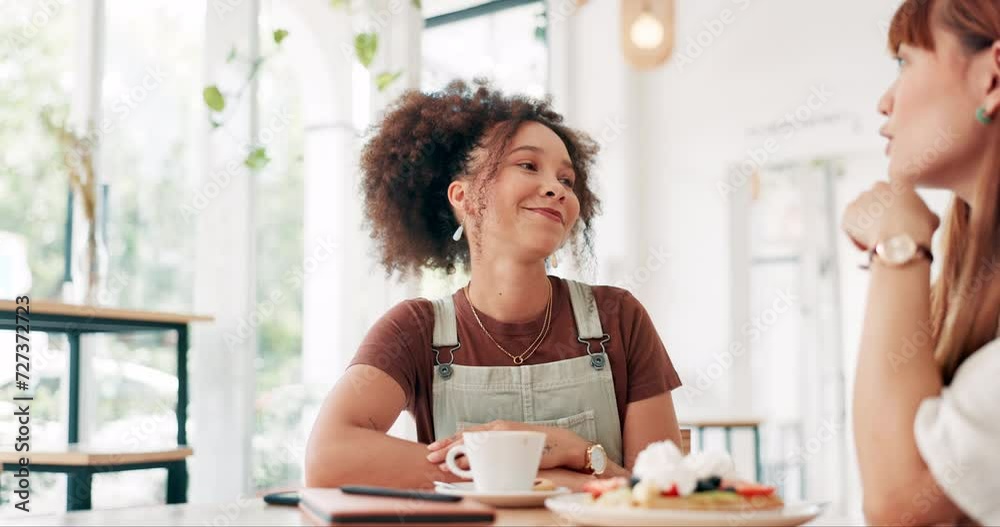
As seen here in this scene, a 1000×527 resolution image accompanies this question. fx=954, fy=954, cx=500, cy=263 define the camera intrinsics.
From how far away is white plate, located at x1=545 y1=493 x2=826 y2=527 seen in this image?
2.80 ft

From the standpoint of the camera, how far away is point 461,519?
2.79ft

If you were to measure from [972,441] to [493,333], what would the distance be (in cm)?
111

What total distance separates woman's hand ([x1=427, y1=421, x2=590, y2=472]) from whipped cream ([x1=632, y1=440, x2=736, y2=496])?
569 millimetres

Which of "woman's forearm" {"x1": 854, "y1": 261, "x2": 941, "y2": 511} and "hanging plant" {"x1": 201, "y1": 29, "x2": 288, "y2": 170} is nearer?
"woman's forearm" {"x1": 854, "y1": 261, "x2": 941, "y2": 511}

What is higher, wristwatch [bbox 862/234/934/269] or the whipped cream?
wristwatch [bbox 862/234/934/269]

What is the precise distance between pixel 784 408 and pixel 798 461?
418mm

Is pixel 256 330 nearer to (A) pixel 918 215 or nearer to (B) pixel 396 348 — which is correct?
(B) pixel 396 348

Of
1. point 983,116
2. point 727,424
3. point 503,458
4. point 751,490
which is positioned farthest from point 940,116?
point 727,424

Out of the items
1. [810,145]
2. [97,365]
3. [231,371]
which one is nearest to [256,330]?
[231,371]

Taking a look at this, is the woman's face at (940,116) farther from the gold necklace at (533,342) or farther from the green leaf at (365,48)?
the green leaf at (365,48)

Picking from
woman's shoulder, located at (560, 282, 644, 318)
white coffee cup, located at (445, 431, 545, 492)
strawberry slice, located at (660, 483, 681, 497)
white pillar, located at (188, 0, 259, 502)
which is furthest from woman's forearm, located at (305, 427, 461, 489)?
white pillar, located at (188, 0, 259, 502)

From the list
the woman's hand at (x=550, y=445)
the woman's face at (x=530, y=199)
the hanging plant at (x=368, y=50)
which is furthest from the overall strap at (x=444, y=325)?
the hanging plant at (x=368, y=50)

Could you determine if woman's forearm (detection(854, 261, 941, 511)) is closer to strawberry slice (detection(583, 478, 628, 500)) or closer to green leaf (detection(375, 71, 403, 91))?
strawberry slice (detection(583, 478, 628, 500))

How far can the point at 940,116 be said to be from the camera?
3.41 feet
